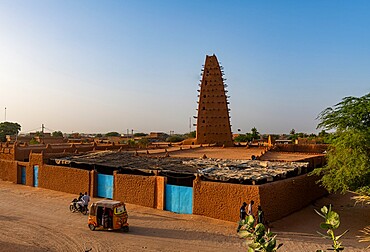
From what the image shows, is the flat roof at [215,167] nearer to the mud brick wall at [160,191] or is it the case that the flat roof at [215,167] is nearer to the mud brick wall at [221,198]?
the mud brick wall at [221,198]

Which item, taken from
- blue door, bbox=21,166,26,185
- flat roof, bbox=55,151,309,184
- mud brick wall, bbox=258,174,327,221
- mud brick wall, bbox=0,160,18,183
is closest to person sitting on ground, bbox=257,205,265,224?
mud brick wall, bbox=258,174,327,221

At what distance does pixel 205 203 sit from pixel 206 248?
3.65 m

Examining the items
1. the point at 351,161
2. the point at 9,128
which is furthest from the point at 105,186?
the point at 9,128

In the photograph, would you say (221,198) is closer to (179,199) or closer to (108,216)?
(179,199)

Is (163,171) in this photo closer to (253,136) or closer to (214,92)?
(214,92)

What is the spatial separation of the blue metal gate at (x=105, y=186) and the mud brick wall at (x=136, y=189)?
0.54 metres

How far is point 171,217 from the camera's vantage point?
613 inches

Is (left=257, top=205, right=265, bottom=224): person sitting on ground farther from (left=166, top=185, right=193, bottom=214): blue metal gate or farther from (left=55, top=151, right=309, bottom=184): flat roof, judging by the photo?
(left=166, top=185, right=193, bottom=214): blue metal gate

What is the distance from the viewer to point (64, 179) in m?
21.4

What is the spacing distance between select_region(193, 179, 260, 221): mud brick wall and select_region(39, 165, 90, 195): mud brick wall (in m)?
8.04

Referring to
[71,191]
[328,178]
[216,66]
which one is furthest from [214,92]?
[328,178]

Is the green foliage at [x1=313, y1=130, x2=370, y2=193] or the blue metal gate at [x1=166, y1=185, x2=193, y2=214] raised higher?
A: the green foliage at [x1=313, y1=130, x2=370, y2=193]

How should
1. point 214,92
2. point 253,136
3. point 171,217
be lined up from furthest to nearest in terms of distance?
point 253,136
point 214,92
point 171,217

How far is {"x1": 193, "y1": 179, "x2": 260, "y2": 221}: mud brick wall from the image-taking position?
13867mm
